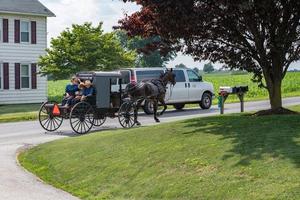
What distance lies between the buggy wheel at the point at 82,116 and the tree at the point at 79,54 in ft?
49.2

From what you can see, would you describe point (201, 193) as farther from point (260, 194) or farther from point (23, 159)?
point (23, 159)

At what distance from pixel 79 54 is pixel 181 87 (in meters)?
9.22

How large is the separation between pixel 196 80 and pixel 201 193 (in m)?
20.2

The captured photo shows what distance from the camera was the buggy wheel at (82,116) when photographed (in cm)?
1836

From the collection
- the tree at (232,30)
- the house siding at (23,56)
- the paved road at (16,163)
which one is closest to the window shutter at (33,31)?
the house siding at (23,56)

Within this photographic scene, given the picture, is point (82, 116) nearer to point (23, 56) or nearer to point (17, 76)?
point (17, 76)

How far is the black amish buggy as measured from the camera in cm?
1853

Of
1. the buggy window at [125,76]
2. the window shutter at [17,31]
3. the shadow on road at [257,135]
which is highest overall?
the window shutter at [17,31]

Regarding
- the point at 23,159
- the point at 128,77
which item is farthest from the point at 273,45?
the point at 128,77

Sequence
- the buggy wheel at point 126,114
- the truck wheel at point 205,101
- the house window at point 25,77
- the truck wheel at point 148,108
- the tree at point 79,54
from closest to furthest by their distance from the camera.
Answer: the buggy wheel at point 126,114, the truck wheel at point 148,108, the truck wheel at point 205,101, the tree at point 79,54, the house window at point 25,77

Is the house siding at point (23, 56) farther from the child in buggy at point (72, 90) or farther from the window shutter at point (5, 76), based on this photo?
the child in buggy at point (72, 90)

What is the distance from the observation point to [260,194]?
7.33 metres

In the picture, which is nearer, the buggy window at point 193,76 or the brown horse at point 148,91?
the brown horse at point 148,91

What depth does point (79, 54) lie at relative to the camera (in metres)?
34.0
